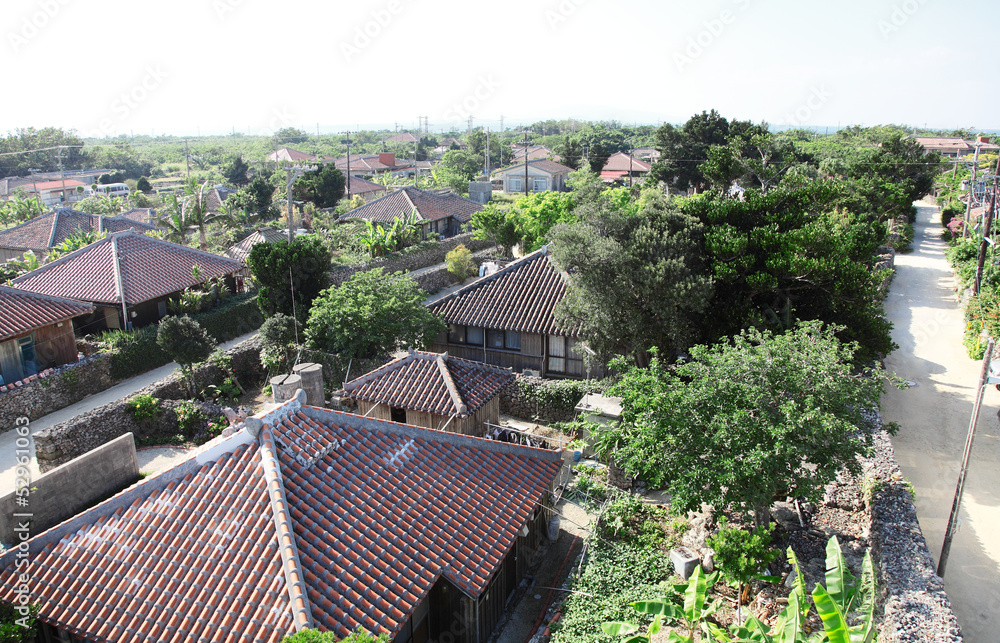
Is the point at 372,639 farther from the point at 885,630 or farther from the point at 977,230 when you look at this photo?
the point at 977,230

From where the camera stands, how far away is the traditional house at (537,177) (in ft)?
247

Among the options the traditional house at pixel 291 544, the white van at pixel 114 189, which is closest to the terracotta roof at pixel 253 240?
the traditional house at pixel 291 544

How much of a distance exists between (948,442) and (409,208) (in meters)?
34.5

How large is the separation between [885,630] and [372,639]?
8.36 metres

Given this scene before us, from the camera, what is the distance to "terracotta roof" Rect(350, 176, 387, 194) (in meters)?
63.3

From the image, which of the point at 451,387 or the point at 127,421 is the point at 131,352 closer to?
the point at 127,421

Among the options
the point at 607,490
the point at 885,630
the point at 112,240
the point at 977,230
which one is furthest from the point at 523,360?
the point at 977,230

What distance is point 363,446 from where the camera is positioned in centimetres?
1179

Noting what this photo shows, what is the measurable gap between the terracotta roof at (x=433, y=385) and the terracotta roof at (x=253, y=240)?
20568mm

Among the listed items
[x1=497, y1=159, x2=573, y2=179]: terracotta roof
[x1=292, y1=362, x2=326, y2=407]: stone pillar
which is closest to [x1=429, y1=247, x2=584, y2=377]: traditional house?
[x1=292, y1=362, x2=326, y2=407]: stone pillar

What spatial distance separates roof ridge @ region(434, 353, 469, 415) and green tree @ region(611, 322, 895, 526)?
4.90 m

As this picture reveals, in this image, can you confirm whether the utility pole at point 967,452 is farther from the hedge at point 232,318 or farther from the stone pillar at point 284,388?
the hedge at point 232,318

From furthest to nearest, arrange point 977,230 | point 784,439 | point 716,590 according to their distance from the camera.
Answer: point 977,230
point 716,590
point 784,439

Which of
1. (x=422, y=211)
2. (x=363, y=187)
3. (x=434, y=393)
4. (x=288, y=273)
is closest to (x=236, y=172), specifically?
(x=363, y=187)
